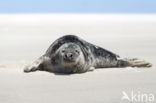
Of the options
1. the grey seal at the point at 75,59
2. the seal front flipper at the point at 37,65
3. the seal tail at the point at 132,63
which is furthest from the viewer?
the seal tail at the point at 132,63

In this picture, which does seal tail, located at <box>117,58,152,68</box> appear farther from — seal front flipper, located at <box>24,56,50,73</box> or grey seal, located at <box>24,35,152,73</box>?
seal front flipper, located at <box>24,56,50,73</box>

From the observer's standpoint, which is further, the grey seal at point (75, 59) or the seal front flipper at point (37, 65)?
the seal front flipper at point (37, 65)

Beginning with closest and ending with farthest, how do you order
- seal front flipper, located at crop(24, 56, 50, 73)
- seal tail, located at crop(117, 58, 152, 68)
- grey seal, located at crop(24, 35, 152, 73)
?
grey seal, located at crop(24, 35, 152, 73) < seal front flipper, located at crop(24, 56, 50, 73) < seal tail, located at crop(117, 58, 152, 68)

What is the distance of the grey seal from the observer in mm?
7074

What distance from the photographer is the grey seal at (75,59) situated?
707 cm

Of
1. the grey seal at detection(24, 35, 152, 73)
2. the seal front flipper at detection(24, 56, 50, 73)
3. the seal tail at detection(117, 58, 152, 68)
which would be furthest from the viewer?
the seal tail at detection(117, 58, 152, 68)

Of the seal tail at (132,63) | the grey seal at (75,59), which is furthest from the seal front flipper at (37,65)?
the seal tail at (132,63)

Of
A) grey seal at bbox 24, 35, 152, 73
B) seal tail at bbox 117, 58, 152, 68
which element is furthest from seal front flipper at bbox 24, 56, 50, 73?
seal tail at bbox 117, 58, 152, 68

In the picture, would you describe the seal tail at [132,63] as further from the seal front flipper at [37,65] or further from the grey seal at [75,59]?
the seal front flipper at [37,65]

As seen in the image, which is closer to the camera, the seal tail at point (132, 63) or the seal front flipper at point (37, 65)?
the seal front flipper at point (37, 65)

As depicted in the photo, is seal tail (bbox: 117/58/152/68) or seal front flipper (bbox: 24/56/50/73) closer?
seal front flipper (bbox: 24/56/50/73)

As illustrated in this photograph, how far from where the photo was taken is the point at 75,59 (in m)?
7.02

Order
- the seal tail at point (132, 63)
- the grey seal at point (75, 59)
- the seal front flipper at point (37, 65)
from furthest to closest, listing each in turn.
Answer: the seal tail at point (132, 63), the seal front flipper at point (37, 65), the grey seal at point (75, 59)

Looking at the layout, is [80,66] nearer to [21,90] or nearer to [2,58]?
[21,90]
